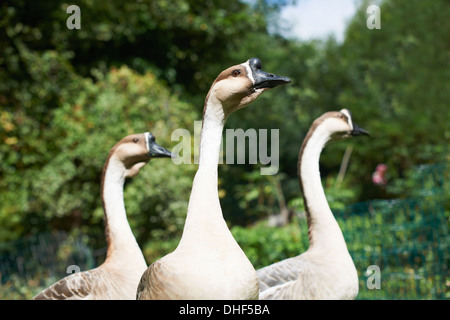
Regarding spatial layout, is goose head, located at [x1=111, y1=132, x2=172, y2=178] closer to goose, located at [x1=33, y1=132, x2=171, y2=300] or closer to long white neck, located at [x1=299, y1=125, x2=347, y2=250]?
goose, located at [x1=33, y1=132, x2=171, y2=300]

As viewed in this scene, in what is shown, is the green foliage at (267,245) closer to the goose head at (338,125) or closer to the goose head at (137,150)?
the goose head at (338,125)

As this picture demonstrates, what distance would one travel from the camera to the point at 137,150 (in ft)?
13.6

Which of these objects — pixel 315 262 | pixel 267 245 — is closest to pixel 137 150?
pixel 315 262

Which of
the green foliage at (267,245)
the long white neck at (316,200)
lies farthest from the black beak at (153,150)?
the green foliage at (267,245)

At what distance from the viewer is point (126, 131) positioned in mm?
Answer: 9609

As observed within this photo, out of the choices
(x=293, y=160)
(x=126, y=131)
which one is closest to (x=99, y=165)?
(x=126, y=131)

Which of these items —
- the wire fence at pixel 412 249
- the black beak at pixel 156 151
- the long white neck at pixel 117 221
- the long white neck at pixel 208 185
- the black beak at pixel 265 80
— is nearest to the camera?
the long white neck at pixel 208 185

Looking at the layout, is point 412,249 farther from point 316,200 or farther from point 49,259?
point 49,259

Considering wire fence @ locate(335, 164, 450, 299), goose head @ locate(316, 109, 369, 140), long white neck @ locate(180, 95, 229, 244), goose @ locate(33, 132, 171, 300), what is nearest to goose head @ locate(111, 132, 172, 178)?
goose @ locate(33, 132, 171, 300)

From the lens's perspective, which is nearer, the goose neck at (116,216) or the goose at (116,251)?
the goose at (116,251)

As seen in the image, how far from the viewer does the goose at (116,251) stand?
369 centimetres

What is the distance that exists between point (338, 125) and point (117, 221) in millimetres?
2117

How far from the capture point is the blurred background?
7.16m
